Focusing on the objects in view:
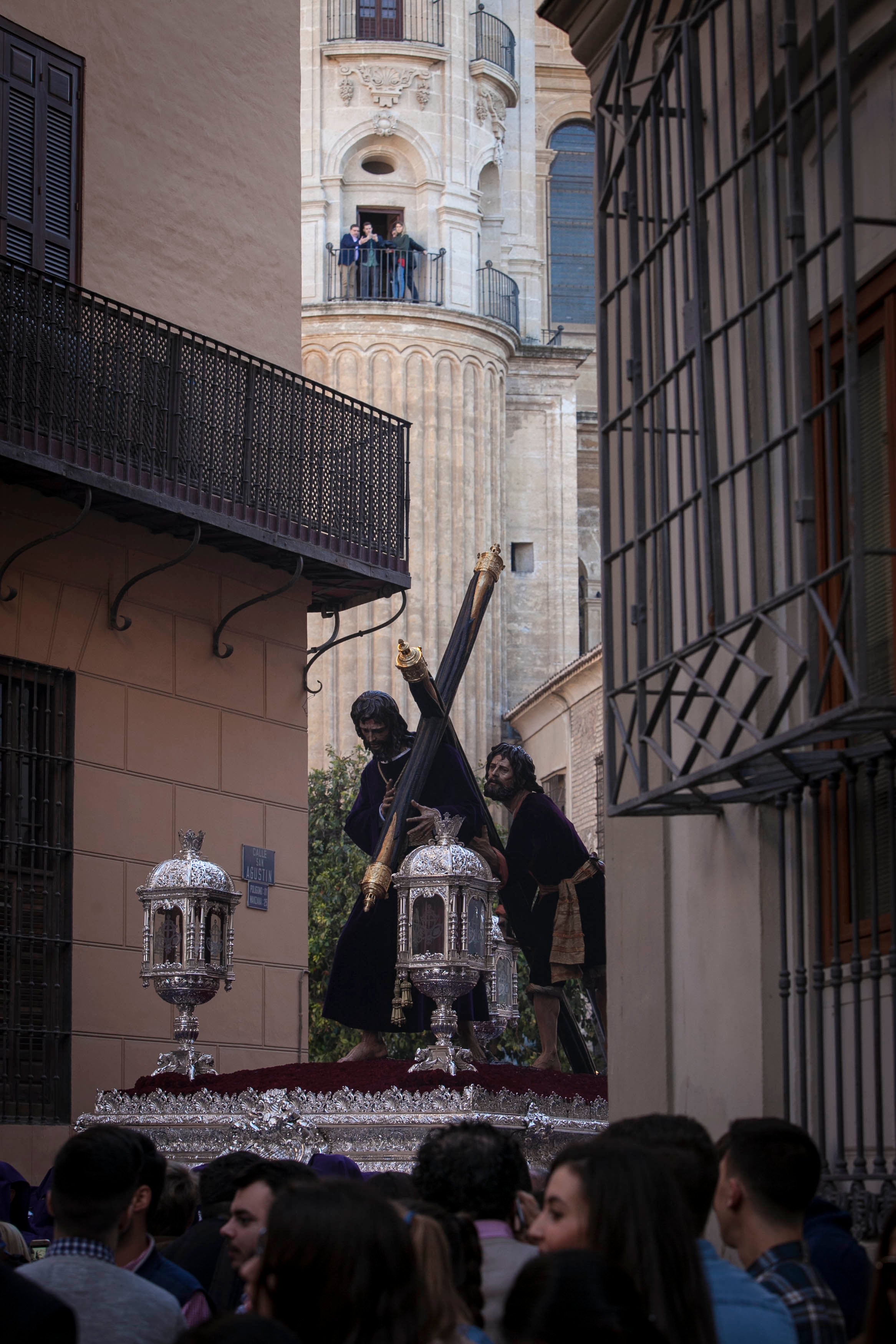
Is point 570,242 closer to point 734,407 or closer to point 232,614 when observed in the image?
point 232,614

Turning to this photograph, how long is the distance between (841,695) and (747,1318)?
3.45 metres

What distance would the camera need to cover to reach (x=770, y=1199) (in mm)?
4180

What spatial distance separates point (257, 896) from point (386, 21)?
27600 mm

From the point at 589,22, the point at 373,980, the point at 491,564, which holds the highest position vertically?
the point at 589,22

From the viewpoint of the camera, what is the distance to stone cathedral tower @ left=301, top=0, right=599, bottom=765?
119 ft

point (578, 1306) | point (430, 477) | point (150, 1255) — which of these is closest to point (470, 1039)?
point (150, 1255)

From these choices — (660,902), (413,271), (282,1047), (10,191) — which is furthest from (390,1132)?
(413,271)

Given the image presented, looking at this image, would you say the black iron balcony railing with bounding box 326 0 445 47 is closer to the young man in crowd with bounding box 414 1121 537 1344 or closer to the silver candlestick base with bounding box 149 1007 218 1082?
the silver candlestick base with bounding box 149 1007 218 1082

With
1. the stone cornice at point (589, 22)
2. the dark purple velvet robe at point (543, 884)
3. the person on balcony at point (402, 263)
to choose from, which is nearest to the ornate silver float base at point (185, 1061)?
the dark purple velvet robe at point (543, 884)

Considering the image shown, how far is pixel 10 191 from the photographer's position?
12.8 meters

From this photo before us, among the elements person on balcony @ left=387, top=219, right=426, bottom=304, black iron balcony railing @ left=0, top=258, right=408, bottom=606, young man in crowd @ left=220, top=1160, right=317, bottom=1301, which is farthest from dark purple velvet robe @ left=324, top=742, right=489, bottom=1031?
person on balcony @ left=387, top=219, right=426, bottom=304

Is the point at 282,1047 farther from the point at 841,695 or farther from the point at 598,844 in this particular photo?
the point at 598,844

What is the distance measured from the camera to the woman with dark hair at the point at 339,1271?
301 cm

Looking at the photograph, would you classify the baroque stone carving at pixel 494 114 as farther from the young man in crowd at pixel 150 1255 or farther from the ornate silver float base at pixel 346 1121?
the young man in crowd at pixel 150 1255
